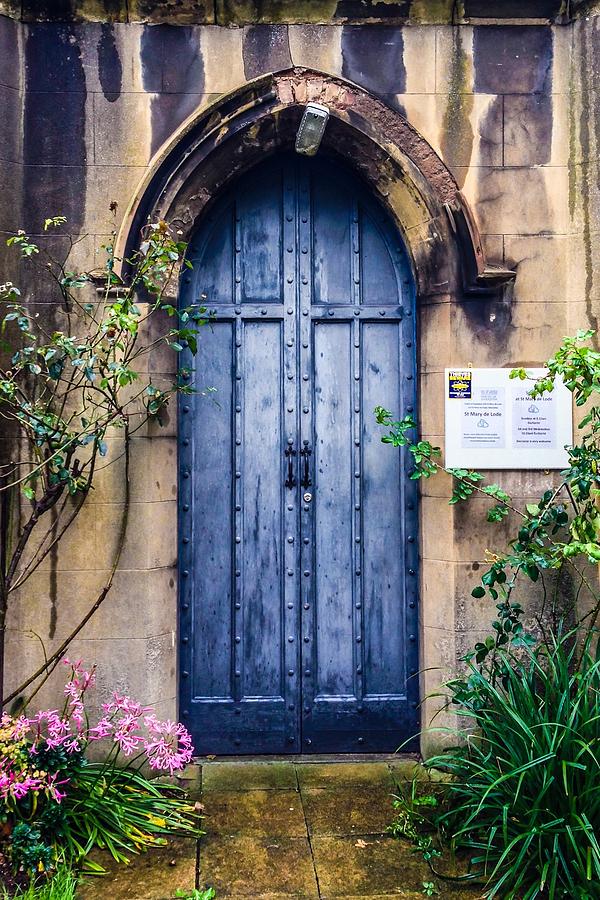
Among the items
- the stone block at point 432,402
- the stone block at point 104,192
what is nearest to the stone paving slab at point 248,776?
the stone block at point 432,402

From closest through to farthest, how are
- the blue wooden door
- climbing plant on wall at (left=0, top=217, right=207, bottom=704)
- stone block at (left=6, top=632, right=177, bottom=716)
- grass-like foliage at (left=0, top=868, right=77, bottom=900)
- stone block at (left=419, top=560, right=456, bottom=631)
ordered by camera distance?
grass-like foliage at (left=0, top=868, right=77, bottom=900), climbing plant on wall at (left=0, top=217, right=207, bottom=704), stone block at (left=6, top=632, right=177, bottom=716), stone block at (left=419, top=560, right=456, bottom=631), the blue wooden door

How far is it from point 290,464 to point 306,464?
0.09m

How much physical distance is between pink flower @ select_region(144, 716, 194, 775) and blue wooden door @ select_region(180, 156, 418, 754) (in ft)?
0.97

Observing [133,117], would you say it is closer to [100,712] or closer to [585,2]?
[585,2]

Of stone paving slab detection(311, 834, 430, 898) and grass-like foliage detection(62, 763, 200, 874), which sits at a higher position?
grass-like foliage detection(62, 763, 200, 874)

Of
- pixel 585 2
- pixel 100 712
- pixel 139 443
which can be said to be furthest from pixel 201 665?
pixel 585 2

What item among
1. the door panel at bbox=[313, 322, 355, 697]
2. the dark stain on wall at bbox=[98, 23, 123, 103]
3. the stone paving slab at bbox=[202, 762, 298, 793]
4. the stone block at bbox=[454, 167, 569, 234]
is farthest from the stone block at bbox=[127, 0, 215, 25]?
the stone paving slab at bbox=[202, 762, 298, 793]

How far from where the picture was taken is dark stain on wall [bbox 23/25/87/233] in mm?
3871

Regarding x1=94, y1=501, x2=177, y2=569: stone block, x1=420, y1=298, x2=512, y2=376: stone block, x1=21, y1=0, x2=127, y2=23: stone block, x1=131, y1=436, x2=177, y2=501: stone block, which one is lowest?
x1=94, y1=501, x2=177, y2=569: stone block

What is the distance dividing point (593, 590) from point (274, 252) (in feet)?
8.36

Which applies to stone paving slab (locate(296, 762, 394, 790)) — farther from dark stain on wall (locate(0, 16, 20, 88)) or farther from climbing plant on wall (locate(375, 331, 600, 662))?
dark stain on wall (locate(0, 16, 20, 88))

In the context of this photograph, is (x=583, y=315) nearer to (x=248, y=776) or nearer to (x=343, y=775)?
(x=343, y=775)

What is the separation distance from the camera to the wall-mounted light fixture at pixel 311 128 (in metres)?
3.81

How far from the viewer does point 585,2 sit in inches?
154
